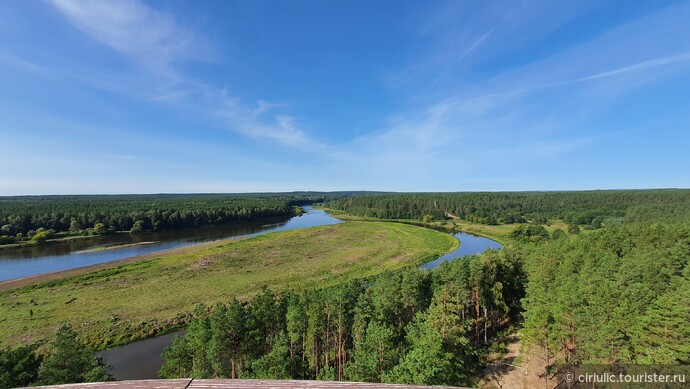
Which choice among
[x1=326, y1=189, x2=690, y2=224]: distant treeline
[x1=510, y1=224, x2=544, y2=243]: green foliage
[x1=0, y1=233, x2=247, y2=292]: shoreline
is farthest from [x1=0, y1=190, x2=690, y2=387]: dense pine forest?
[x1=326, y1=189, x2=690, y2=224]: distant treeline

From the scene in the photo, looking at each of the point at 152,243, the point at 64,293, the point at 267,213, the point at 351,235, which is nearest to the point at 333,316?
the point at 64,293

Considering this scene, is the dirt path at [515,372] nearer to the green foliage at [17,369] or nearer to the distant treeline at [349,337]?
the distant treeline at [349,337]

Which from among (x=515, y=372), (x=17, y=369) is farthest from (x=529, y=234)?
(x=17, y=369)

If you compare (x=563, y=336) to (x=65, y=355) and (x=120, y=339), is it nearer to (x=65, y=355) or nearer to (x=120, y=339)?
(x=65, y=355)

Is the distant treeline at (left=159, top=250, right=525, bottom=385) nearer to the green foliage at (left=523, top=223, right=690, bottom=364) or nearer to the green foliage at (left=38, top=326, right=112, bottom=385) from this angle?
the green foliage at (left=523, top=223, right=690, bottom=364)

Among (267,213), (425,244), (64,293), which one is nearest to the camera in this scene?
(64,293)

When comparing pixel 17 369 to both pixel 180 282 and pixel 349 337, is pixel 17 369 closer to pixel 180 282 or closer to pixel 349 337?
pixel 349 337
